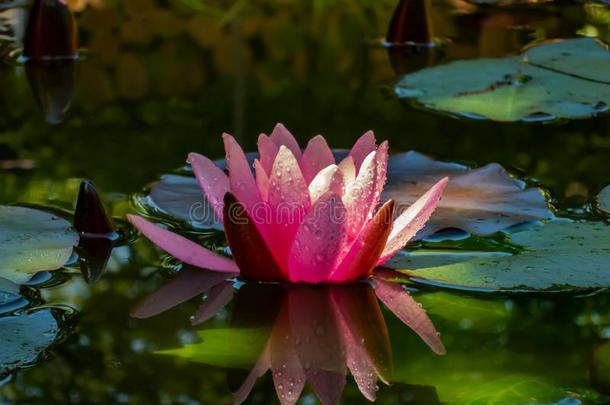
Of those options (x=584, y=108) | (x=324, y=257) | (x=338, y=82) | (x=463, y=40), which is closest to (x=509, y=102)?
(x=584, y=108)

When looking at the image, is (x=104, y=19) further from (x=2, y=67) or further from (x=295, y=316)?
(x=295, y=316)

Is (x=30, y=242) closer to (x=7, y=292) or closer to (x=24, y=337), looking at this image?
(x=7, y=292)

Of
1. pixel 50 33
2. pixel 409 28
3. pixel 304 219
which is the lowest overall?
pixel 409 28

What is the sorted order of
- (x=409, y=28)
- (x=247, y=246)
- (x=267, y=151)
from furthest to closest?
(x=409, y=28)
(x=267, y=151)
(x=247, y=246)

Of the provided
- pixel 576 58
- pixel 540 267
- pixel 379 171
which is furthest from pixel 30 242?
pixel 576 58

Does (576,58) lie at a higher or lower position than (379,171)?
lower
